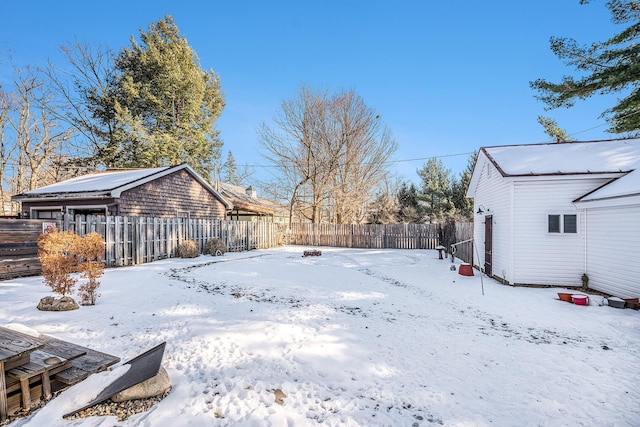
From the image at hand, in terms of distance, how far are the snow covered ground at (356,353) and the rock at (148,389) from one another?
0.43ft

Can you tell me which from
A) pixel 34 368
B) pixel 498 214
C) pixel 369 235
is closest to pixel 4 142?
pixel 369 235

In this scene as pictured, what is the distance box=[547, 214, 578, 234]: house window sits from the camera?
7937mm

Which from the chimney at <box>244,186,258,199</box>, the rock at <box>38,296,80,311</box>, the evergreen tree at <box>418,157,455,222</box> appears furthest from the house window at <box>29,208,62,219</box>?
the evergreen tree at <box>418,157,455,222</box>

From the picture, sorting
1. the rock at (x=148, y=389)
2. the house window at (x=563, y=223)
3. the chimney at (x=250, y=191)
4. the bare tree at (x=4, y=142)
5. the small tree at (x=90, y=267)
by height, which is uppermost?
the bare tree at (x=4, y=142)

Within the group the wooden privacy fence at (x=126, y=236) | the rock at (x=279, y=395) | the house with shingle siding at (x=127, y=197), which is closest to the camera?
the rock at (x=279, y=395)

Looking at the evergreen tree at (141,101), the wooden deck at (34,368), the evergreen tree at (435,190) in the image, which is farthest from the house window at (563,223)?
the evergreen tree at (141,101)

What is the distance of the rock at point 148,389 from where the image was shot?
266cm

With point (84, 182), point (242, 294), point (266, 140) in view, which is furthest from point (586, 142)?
point (84, 182)

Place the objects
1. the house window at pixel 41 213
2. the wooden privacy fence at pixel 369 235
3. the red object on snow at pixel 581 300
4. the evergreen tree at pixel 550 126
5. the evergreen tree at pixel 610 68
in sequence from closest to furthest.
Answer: the red object on snow at pixel 581 300 → the evergreen tree at pixel 610 68 → the house window at pixel 41 213 → the wooden privacy fence at pixel 369 235 → the evergreen tree at pixel 550 126

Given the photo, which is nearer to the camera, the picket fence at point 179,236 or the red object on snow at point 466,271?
the picket fence at point 179,236

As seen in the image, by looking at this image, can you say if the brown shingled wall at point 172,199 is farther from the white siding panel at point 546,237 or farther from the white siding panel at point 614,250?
the white siding panel at point 614,250

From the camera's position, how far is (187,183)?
624 inches

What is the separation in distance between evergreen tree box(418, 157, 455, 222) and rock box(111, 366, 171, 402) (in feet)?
81.0

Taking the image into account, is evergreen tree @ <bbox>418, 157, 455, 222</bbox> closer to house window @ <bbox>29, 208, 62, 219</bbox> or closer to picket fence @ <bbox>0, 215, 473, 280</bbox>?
picket fence @ <bbox>0, 215, 473, 280</bbox>
